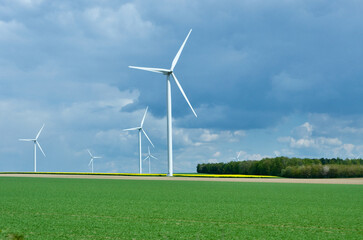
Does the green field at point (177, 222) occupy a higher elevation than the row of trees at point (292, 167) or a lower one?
lower

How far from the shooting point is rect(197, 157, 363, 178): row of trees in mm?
80188

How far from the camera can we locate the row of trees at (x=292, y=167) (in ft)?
263

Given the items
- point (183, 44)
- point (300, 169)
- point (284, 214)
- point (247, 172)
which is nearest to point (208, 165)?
point (247, 172)

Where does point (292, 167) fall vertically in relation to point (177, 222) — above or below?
above

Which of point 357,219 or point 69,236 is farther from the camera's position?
point 357,219

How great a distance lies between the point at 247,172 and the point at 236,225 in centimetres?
9959

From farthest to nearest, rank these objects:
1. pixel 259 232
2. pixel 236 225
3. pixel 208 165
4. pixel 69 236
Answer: pixel 208 165
pixel 236 225
pixel 259 232
pixel 69 236

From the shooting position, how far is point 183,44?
6819cm

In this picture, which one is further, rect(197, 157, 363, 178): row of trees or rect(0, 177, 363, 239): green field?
rect(197, 157, 363, 178): row of trees

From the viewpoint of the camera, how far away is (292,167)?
8338cm

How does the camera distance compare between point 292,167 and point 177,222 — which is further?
point 292,167

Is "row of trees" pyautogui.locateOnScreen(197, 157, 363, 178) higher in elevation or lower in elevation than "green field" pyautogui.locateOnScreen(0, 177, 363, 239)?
higher

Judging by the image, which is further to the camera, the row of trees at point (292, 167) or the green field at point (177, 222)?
the row of trees at point (292, 167)

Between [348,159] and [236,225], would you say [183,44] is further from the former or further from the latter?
[348,159]
